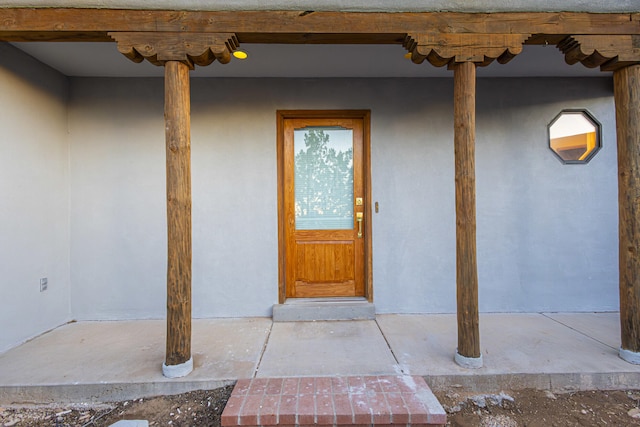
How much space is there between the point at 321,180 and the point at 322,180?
1cm

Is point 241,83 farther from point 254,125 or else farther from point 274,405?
point 274,405

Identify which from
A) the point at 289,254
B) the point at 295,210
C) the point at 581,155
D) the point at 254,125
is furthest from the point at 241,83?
the point at 581,155

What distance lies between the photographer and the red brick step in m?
1.92

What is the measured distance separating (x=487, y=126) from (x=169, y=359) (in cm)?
375

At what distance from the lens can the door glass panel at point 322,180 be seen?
3.69 m

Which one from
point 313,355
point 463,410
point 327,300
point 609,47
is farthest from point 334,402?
point 609,47

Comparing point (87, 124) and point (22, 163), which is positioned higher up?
point (87, 124)

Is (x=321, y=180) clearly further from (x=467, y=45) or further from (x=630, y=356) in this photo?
(x=630, y=356)

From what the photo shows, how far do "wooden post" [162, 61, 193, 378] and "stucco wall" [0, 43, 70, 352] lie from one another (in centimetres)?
161

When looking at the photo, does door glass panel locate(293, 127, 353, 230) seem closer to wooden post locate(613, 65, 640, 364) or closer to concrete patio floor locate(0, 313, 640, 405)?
concrete patio floor locate(0, 313, 640, 405)

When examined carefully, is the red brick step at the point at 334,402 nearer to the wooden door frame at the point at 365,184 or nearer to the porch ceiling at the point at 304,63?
the wooden door frame at the point at 365,184

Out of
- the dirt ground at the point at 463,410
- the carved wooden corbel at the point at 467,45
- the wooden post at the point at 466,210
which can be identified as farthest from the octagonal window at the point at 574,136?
the dirt ground at the point at 463,410

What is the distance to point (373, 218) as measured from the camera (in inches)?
142

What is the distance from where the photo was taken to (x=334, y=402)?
204cm
